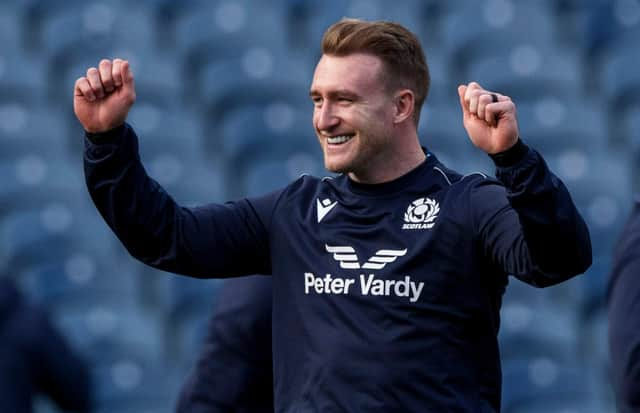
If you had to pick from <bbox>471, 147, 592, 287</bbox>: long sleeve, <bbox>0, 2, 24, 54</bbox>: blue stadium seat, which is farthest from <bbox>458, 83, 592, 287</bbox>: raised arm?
<bbox>0, 2, 24, 54</bbox>: blue stadium seat

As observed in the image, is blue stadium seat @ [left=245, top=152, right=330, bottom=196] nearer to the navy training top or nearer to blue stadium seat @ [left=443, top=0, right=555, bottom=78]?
blue stadium seat @ [left=443, top=0, right=555, bottom=78]

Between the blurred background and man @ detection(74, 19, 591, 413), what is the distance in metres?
3.79

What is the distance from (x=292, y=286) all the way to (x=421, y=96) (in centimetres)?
52

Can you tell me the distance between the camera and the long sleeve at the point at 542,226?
9.62 feet

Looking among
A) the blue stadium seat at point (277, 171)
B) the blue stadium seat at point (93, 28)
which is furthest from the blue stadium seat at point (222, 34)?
the blue stadium seat at point (277, 171)

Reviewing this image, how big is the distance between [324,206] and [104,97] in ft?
1.85

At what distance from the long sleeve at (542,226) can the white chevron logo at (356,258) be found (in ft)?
1.01

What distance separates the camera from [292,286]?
3350 mm

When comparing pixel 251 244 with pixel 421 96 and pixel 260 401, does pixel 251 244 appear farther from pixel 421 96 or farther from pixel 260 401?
pixel 260 401

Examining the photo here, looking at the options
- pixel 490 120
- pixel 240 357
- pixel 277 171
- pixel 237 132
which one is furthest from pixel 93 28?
pixel 490 120

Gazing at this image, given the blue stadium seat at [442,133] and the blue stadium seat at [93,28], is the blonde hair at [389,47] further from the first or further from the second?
the blue stadium seat at [93,28]

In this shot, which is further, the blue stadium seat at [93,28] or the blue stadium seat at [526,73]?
the blue stadium seat at [93,28]

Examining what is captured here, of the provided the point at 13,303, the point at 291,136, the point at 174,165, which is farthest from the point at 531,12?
the point at 13,303

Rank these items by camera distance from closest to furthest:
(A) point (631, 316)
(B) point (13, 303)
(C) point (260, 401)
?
(A) point (631, 316)
(C) point (260, 401)
(B) point (13, 303)
